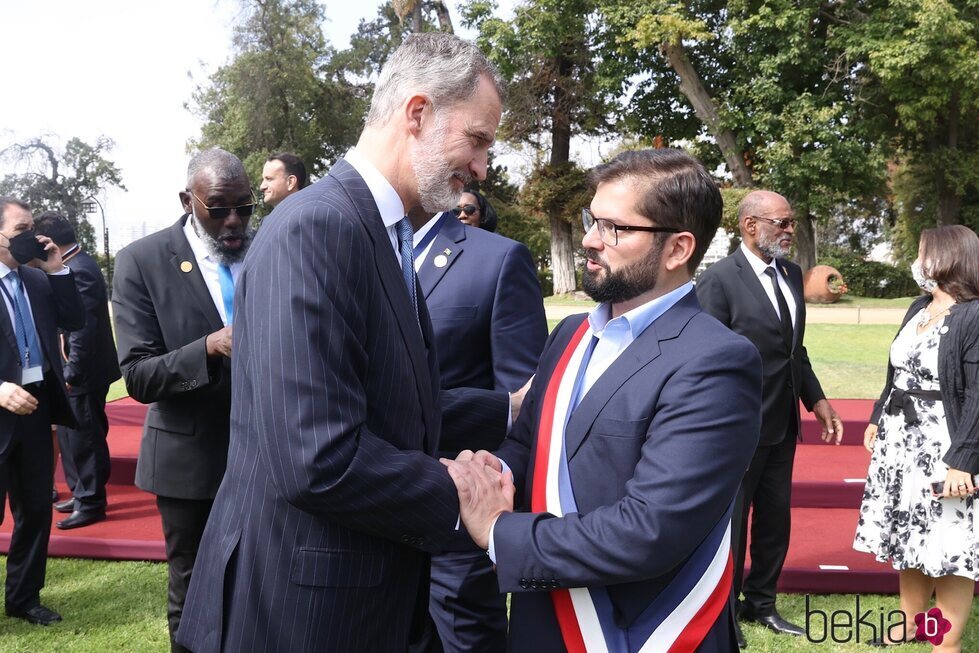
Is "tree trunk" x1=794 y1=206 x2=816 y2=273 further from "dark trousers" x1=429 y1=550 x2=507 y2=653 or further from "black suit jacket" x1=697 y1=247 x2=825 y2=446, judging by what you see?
"dark trousers" x1=429 y1=550 x2=507 y2=653

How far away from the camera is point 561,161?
91.8 feet

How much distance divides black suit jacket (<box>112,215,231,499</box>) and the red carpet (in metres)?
2.30

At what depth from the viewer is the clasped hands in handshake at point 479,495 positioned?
5.84ft

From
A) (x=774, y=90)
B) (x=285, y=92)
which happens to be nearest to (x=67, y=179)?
(x=285, y=92)

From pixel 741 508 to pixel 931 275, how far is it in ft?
4.85

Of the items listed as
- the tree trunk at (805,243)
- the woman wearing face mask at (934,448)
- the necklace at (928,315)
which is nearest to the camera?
the woman wearing face mask at (934,448)

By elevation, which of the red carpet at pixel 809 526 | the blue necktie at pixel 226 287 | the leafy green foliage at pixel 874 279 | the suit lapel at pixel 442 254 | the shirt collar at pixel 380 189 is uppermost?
the shirt collar at pixel 380 189

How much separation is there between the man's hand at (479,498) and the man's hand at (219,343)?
152cm

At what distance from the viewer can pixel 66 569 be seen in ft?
17.1

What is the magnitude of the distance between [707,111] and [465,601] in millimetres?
25539

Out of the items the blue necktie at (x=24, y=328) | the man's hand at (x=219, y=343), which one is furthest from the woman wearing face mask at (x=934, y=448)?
the blue necktie at (x=24, y=328)

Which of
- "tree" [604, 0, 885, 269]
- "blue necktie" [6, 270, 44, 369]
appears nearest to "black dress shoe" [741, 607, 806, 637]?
"blue necktie" [6, 270, 44, 369]

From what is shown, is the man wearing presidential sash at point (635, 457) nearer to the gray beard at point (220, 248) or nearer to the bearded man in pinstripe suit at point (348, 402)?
the bearded man in pinstripe suit at point (348, 402)

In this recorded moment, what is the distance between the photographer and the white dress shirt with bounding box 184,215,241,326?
3.40 meters
